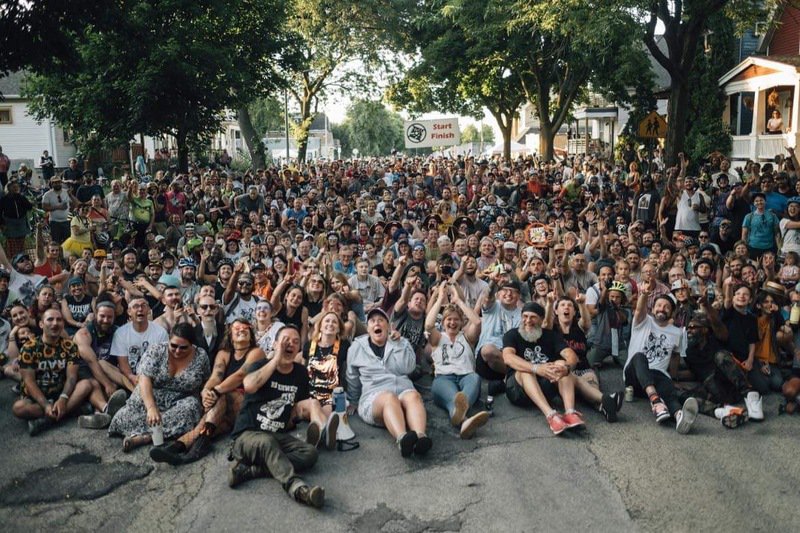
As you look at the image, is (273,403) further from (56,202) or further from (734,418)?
(56,202)

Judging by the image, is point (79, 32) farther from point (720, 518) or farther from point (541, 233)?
point (720, 518)

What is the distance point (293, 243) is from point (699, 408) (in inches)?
301

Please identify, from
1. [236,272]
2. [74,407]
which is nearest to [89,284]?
[236,272]

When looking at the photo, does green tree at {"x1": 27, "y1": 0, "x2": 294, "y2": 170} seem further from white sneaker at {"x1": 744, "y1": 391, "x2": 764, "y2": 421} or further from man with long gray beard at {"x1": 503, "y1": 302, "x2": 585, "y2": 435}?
white sneaker at {"x1": 744, "y1": 391, "x2": 764, "y2": 421}

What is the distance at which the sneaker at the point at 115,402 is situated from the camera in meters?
7.80

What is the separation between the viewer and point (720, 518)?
18.7 ft

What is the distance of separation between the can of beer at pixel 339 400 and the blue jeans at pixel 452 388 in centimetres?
107

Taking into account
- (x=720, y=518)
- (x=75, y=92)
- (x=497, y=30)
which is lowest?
(x=720, y=518)

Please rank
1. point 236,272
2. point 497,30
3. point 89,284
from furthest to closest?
point 497,30 < point 89,284 < point 236,272

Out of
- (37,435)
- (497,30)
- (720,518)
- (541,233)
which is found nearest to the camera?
(720,518)

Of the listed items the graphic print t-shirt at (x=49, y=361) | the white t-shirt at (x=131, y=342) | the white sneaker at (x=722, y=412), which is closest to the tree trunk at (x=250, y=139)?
the white t-shirt at (x=131, y=342)

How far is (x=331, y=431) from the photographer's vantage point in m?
6.93

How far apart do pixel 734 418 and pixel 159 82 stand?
1770cm

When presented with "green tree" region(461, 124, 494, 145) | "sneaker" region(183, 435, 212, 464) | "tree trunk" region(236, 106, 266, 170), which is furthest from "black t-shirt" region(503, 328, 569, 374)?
"green tree" region(461, 124, 494, 145)
